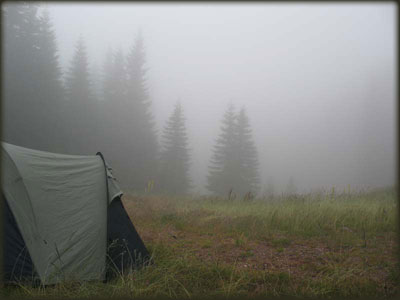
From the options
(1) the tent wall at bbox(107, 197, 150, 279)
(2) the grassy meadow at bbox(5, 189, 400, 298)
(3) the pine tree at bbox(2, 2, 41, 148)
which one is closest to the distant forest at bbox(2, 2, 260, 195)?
(3) the pine tree at bbox(2, 2, 41, 148)

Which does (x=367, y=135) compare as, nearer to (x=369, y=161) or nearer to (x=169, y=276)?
(x=369, y=161)

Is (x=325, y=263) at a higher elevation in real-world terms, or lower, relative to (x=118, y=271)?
lower

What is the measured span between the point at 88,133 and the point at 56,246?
64.7 feet

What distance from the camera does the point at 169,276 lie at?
2990 millimetres

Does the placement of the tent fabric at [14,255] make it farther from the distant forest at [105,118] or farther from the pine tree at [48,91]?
the pine tree at [48,91]

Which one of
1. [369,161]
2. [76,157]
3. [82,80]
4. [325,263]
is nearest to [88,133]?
[82,80]

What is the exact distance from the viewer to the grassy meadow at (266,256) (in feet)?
9.33

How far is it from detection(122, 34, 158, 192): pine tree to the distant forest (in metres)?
0.10

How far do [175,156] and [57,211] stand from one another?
19.2 metres

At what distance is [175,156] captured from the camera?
22500 millimetres

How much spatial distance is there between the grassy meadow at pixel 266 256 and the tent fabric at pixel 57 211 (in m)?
0.31

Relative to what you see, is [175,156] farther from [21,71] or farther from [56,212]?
[56,212]

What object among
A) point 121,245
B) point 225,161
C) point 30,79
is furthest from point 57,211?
point 225,161

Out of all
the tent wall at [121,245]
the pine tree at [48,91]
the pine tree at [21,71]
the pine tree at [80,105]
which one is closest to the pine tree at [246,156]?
the pine tree at [80,105]
